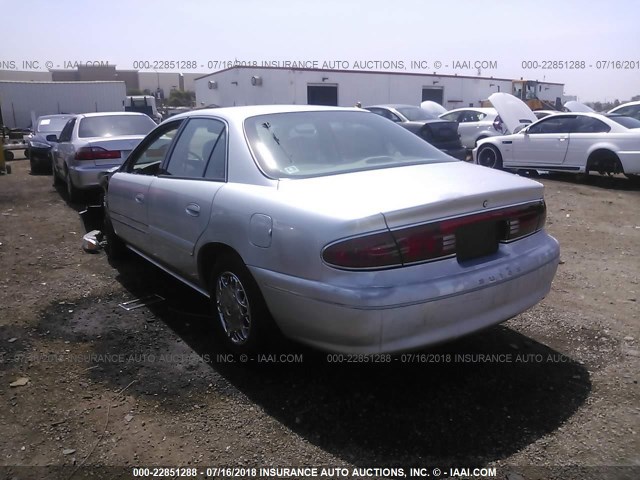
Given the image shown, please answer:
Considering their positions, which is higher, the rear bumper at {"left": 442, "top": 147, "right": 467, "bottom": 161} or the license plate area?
the license plate area

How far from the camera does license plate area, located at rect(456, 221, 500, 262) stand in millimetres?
2834

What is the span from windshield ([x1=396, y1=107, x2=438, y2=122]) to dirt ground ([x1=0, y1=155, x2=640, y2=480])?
9.69 meters

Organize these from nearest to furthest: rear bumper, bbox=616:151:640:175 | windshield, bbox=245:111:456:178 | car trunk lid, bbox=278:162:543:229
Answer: car trunk lid, bbox=278:162:543:229
windshield, bbox=245:111:456:178
rear bumper, bbox=616:151:640:175

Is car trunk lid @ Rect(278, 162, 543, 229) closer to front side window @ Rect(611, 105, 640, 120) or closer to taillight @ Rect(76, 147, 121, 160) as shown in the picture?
taillight @ Rect(76, 147, 121, 160)

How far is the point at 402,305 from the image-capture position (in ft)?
8.49

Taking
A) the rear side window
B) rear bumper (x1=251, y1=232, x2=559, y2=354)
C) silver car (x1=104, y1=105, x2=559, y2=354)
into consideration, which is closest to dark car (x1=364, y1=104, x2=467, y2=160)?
the rear side window

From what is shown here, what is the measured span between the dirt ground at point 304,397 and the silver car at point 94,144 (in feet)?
12.7

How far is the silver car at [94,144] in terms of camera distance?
8219 mm

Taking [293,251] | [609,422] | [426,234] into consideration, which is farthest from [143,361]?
[609,422]

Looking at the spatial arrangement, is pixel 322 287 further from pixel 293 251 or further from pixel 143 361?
pixel 143 361

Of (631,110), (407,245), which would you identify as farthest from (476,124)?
(407,245)

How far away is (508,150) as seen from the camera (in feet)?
39.5

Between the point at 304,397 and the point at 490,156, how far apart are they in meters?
10.8

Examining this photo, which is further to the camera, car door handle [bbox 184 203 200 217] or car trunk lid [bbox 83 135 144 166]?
car trunk lid [bbox 83 135 144 166]
